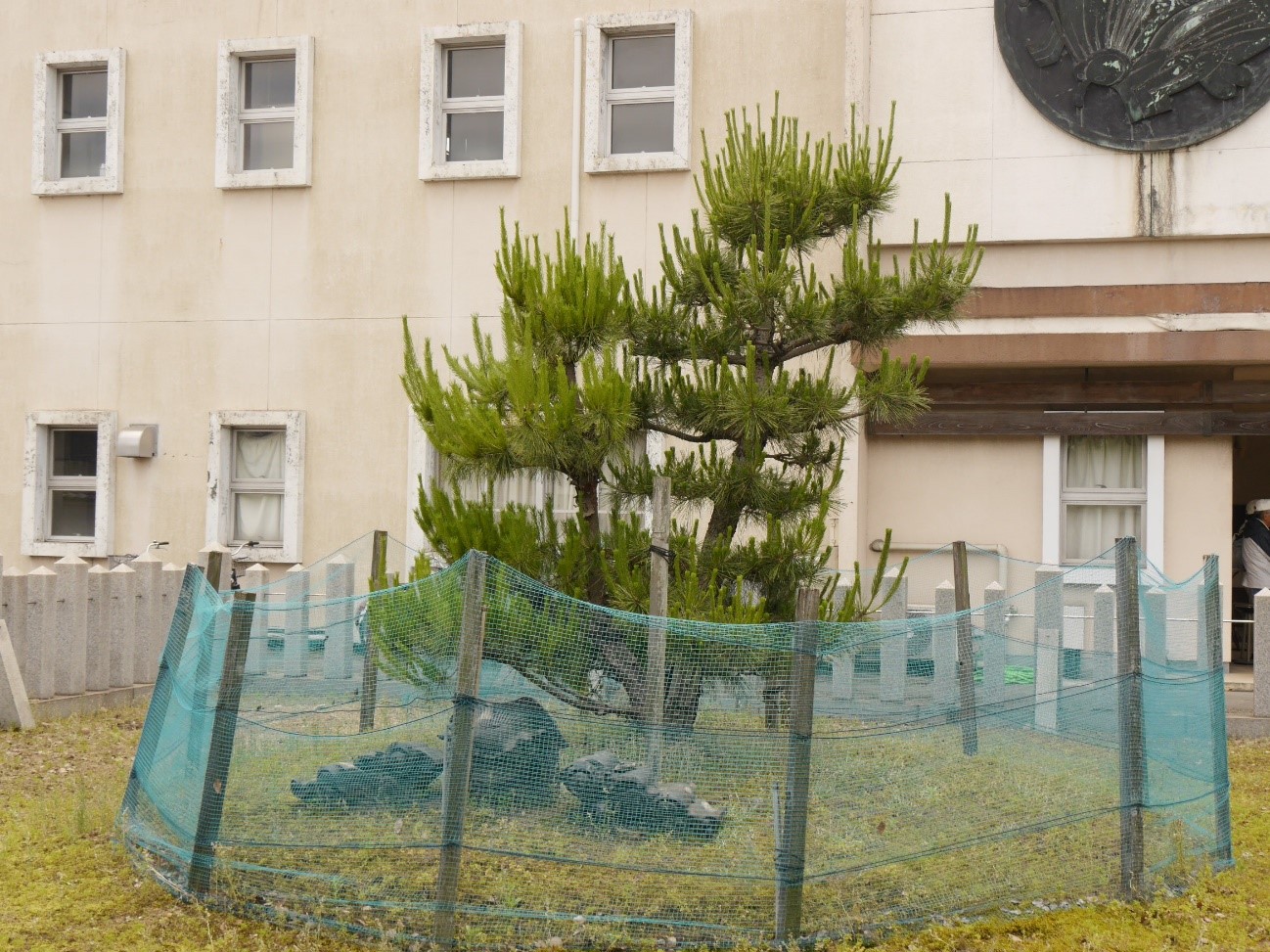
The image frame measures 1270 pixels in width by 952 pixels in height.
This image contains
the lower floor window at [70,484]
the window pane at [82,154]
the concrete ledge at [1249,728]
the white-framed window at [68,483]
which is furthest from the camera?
the window pane at [82,154]

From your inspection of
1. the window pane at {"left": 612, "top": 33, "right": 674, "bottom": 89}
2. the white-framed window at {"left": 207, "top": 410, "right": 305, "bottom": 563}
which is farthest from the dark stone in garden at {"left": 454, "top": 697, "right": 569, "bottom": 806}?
the window pane at {"left": 612, "top": 33, "right": 674, "bottom": 89}

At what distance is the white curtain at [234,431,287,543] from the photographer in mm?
14477

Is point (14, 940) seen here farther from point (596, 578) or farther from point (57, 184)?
point (57, 184)

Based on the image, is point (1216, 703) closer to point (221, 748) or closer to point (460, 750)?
point (460, 750)

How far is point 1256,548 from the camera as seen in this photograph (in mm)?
13242

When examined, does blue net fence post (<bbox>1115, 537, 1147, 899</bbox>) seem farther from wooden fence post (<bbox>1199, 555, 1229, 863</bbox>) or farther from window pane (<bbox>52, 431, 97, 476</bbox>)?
window pane (<bbox>52, 431, 97, 476</bbox>)

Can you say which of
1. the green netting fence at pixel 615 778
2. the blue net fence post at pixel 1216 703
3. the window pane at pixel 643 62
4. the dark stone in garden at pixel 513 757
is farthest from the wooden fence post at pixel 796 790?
the window pane at pixel 643 62

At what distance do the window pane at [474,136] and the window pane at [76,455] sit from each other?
453cm

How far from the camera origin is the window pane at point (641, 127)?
13680 millimetres

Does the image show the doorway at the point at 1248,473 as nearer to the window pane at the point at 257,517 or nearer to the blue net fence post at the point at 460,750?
the window pane at the point at 257,517

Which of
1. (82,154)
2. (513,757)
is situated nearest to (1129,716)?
(513,757)

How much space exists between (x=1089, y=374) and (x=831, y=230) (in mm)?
5887

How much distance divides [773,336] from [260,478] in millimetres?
7880

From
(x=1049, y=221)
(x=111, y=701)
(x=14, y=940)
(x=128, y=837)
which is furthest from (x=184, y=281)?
(x=14, y=940)
